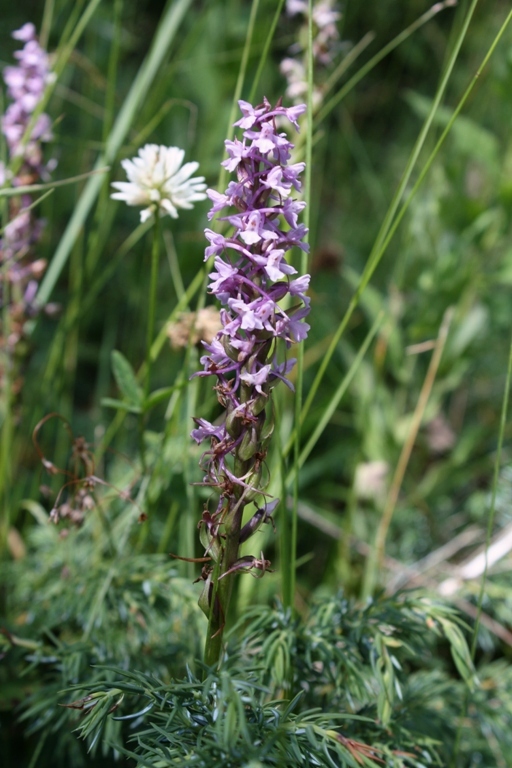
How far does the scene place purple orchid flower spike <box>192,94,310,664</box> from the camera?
583mm

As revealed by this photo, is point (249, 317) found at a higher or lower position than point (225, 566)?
higher

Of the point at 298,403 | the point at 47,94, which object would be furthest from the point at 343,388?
the point at 47,94

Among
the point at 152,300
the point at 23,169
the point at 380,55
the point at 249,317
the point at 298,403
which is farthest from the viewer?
the point at 23,169

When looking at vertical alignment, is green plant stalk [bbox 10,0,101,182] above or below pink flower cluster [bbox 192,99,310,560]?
above

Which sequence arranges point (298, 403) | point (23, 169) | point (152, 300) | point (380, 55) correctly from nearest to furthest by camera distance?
point (298, 403), point (152, 300), point (380, 55), point (23, 169)

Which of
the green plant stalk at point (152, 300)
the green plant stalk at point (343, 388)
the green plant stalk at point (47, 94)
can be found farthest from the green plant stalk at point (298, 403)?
the green plant stalk at point (47, 94)

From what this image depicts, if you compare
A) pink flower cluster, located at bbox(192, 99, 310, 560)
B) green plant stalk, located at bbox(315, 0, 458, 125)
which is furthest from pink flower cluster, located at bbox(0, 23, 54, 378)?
pink flower cluster, located at bbox(192, 99, 310, 560)

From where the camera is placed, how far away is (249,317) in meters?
0.57

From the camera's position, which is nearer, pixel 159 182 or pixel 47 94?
pixel 159 182

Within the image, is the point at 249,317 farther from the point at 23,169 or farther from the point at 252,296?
the point at 23,169

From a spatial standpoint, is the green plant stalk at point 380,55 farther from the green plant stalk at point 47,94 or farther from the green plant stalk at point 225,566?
the green plant stalk at point 225,566

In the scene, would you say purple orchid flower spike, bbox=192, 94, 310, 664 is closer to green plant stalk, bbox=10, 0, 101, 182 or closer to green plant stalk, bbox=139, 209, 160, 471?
green plant stalk, bbox=139, 209, 160, 471

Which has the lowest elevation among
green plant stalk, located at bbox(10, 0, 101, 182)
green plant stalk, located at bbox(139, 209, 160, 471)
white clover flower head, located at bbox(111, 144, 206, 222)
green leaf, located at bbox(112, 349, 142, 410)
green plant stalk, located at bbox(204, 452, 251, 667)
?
green plant stalk, located at bbox(204, 452, 251, 667)

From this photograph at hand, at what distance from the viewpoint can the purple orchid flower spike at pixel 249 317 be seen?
1.91 feet
